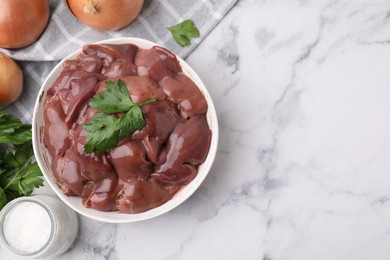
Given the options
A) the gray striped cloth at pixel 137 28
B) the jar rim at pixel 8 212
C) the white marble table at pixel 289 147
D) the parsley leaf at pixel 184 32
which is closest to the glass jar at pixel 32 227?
the jar rim at pixel 8 212

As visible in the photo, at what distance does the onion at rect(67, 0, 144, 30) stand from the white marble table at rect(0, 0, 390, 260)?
219 mm

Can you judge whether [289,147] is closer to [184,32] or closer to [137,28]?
[184,32]

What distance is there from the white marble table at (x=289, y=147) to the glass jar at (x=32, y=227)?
13 centimetres

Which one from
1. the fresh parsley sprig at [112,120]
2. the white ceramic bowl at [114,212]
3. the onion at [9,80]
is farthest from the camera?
the onion at [9,80]

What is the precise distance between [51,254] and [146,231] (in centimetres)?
27

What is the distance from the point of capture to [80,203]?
1.50 metres

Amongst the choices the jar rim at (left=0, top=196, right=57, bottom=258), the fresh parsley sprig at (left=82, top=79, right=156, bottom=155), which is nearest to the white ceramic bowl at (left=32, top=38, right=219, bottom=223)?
the jar rim at (left=0, top=196, right=57, bottom=258)

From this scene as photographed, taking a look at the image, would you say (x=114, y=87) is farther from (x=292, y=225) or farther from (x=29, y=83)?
(x=292, y=225)

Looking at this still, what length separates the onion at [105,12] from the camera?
1542 mm

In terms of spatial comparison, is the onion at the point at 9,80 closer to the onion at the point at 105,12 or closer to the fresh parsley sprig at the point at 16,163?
the fresh parsley sprig at the point at 16,163

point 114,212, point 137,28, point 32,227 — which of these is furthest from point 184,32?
point 32,227

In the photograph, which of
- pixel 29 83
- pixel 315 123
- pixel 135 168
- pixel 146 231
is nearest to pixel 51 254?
pixel 146 231

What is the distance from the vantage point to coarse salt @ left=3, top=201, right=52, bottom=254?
5.04 ft

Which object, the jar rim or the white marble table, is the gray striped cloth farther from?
the jar rim
